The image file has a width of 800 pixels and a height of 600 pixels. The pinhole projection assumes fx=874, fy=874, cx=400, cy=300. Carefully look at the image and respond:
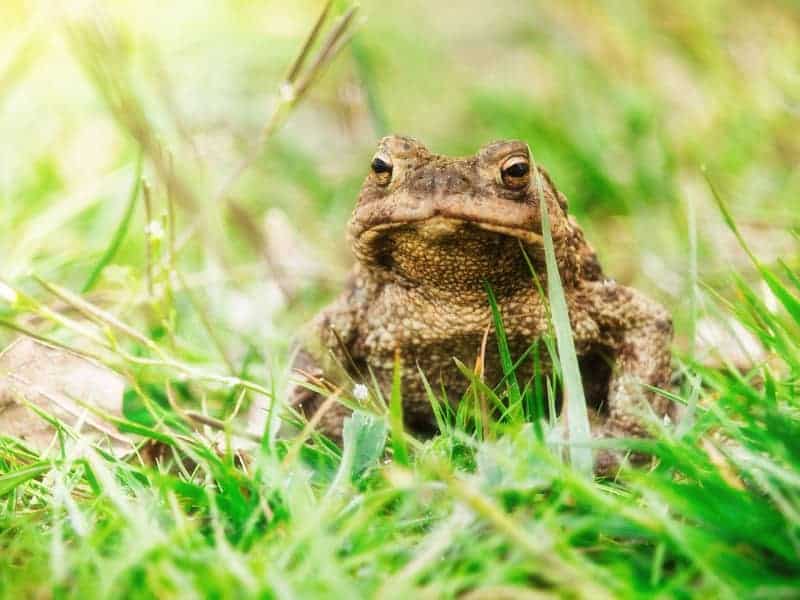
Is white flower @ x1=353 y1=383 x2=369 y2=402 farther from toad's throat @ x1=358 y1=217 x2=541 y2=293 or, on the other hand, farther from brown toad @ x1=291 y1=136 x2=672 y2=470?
toad's throat @ x1=358 y1=217 x2=541 y2=293

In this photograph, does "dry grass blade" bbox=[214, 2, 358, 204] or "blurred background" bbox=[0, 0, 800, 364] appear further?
"blurred background" bbox=[0, 0, 800, 364]

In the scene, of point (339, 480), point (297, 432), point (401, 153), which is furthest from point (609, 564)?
point (401, 153)

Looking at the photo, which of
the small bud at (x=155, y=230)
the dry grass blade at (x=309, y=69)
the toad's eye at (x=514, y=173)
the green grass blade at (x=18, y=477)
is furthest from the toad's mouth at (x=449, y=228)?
the green grass blade at (x=18, y=477)

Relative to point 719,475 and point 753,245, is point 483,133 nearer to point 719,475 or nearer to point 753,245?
point 753,245

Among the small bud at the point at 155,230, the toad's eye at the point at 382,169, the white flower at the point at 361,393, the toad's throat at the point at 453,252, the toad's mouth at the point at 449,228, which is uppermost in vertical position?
the toad's eye at the point at 382,169

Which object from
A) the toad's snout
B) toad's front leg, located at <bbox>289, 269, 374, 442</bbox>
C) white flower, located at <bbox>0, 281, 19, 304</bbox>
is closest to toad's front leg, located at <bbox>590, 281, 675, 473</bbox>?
the toad's snout

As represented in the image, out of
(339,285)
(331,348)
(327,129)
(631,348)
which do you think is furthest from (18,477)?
(327,129)

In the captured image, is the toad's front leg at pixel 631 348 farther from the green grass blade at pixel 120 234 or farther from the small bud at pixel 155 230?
the green grass blade at pixel 120 234
